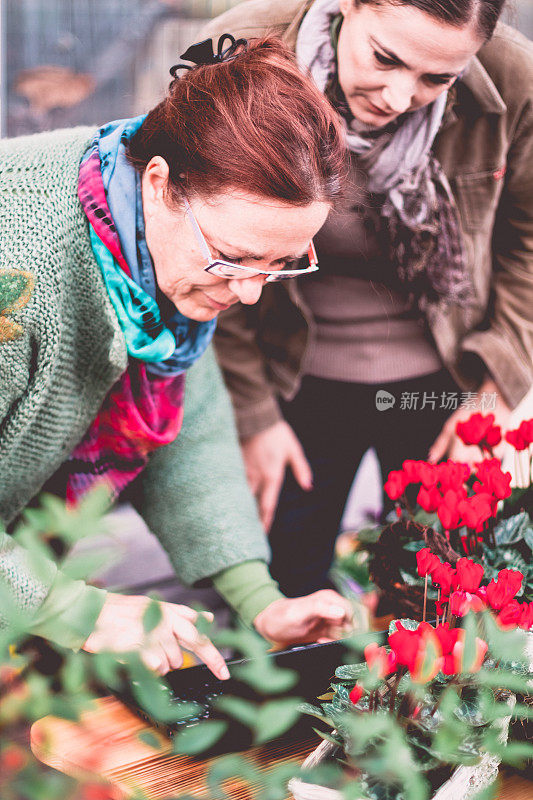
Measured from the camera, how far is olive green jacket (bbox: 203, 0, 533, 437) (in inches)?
54.0

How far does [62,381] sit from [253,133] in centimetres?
46

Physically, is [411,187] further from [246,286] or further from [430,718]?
[430,718]

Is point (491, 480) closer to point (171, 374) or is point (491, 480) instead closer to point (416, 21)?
point (171, 374)

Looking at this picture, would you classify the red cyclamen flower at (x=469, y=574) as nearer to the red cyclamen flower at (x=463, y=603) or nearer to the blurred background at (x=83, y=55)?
the red cyclamen flower at (x=463, y=603)

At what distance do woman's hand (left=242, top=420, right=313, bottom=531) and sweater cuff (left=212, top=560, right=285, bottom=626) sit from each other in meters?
0.37

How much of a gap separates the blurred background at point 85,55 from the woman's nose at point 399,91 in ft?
1.52

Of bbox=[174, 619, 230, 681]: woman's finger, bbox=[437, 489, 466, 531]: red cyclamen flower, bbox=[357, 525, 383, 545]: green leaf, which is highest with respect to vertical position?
bbox=[437, 489, 466, 531]: red cyclamen flower

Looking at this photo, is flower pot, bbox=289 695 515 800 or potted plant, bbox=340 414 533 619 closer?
flower pot, bbox=289 695 515 800

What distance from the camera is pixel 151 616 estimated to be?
0.51 metres

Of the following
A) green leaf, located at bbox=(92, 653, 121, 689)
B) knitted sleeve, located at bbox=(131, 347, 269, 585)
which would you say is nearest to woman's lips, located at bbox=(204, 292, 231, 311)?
knitted sleeve, located at bbox=(131, 347, 269, 585)

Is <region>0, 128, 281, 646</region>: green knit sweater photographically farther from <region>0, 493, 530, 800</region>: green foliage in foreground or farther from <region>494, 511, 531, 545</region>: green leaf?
<region>494, 511, 531, 545</region>: green leaf

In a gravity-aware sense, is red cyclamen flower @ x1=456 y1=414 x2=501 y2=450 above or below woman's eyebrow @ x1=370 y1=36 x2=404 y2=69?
below

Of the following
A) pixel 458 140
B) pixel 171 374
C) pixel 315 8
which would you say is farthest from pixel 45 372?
pixel 458 140

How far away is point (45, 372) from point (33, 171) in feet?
0.93
